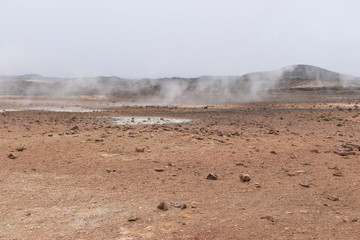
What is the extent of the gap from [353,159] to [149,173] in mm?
5352

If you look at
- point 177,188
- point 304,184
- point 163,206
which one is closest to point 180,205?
point 163,206

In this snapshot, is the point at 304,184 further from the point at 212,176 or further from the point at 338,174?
the point at 212,176

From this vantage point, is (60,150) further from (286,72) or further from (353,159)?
(286,72)

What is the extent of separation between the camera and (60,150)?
9.51 meters

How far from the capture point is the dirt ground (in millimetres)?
4652

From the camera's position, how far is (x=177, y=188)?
255 inches

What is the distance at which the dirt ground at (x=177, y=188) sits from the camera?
4652 millimetres

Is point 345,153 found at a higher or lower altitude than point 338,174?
higher

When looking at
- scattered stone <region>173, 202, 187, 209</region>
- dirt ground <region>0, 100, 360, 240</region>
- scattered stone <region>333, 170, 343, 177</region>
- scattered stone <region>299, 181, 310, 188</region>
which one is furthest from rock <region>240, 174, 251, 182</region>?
scattered stone <region>333, 170, 343, 177</region>

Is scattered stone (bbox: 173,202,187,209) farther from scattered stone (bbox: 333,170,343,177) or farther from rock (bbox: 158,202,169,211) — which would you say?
scattered stone (bbox: 333,170,343,177)

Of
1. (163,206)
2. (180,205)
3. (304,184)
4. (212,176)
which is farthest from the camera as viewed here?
(212,176)

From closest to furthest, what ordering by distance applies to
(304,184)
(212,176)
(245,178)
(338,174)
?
(304,184)
(245,178)
(212,176)
(338,174)

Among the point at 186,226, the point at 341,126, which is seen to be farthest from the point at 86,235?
the point at 341,126

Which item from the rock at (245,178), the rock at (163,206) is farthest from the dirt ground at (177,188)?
the rock at (245,178)
